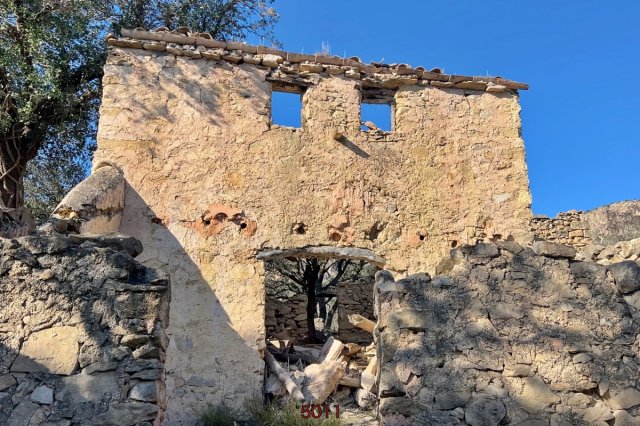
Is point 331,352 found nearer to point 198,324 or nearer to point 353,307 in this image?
point 198,324

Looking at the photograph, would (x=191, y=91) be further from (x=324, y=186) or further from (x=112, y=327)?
(x=112, y=327)

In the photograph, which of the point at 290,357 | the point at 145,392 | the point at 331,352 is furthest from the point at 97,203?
the point at 331,352

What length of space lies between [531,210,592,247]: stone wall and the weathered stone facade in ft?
12.4

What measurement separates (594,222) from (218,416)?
950 centimetres

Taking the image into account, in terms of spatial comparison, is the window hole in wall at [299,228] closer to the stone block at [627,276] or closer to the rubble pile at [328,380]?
the rubble pile at [328,380]

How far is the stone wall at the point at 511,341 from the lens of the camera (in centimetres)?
402

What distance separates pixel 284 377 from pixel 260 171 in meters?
2.47

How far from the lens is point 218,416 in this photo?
238 inches

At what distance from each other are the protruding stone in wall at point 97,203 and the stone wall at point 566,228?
310 inches

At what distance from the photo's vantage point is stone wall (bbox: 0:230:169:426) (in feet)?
11.0

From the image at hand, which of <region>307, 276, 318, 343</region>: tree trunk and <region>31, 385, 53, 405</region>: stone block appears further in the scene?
<region>307, 276, 318, 343</region>: tree trunk

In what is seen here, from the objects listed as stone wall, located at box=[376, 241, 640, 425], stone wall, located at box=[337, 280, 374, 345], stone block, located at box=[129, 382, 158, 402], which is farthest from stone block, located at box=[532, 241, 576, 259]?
stone wall, located at box=[337, 280, 374, 345]

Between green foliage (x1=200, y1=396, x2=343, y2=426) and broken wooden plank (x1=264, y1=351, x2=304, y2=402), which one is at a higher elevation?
broken wooden plank (x1=264, y1=351, x2=304, y2=402)

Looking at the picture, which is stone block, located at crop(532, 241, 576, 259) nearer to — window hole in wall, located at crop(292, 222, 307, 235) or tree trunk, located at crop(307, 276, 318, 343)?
window hole in wall, located at crop(292, 222, 307, 235)
